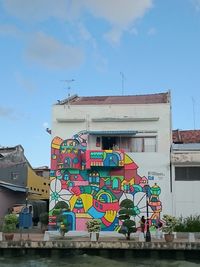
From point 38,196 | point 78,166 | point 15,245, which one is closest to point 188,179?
point 78,166

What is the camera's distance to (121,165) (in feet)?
99.5

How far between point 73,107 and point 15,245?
1098 cm

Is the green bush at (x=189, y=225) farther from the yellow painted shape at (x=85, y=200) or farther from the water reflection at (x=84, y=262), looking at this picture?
the yellow painted shape at (x=85, y=200)

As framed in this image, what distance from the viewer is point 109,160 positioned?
99.6 ft

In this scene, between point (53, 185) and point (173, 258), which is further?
point (53, 185)

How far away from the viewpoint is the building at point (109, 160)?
3031 cm

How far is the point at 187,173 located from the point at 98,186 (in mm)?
5833

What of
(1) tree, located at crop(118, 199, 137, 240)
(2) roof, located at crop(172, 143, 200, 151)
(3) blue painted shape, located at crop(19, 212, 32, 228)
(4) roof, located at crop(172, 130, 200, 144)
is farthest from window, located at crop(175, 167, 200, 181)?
(3) blue painted shape, located at crop(19, 212, 32, 228)

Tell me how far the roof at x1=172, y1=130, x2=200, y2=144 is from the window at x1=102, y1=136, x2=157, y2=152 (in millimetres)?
5580

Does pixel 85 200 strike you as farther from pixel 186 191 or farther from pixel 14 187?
pixel 14 187

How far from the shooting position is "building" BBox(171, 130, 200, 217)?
30047 millimetres

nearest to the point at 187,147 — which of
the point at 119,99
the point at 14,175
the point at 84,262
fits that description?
the point at 119,99

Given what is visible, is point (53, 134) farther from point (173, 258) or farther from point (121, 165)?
point (173, 258)

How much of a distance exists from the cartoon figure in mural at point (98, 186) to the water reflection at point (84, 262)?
20.7ft
